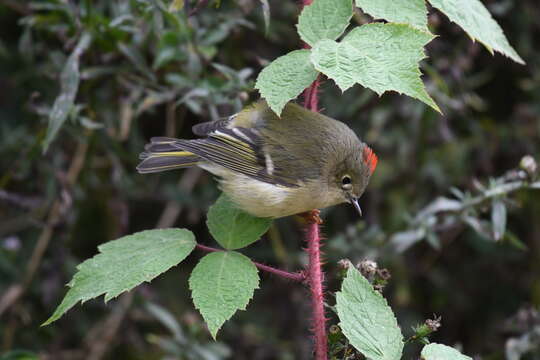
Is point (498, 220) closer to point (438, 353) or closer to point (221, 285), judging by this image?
point (438, 353)

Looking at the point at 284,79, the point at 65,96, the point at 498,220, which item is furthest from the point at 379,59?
the point at 65,96

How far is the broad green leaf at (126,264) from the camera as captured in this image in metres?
1.32

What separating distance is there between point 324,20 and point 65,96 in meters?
0.93

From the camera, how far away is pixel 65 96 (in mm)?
1991

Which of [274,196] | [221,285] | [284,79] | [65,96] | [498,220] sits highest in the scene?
[284,79]

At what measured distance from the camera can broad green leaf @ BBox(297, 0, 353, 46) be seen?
1.42 metres

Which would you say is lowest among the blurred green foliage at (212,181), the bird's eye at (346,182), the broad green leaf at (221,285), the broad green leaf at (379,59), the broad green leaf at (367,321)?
the blurred green foliage at (212,181)

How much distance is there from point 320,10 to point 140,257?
0.68 metres

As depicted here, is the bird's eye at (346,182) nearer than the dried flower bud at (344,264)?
No

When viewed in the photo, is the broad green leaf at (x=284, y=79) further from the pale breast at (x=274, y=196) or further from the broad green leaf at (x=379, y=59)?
the pale breast at (x=274, y=196)

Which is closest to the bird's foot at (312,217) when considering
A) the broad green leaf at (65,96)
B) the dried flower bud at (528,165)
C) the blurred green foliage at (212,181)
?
the blurred green foliage at (212,181)

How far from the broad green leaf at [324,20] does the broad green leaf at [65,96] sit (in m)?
0.86

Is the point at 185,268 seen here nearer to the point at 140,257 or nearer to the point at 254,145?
the point at 254,145

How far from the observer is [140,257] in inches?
54.5
